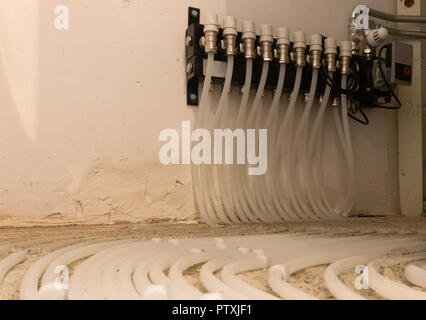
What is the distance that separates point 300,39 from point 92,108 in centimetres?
69

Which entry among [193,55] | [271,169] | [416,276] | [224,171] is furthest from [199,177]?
[416,276]

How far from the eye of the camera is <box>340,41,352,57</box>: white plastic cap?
1282mm

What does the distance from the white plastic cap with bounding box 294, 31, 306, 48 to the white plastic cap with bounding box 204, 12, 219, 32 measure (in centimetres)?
27

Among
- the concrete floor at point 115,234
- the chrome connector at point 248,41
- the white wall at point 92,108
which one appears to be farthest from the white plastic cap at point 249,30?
the concrete floor at point 115,234

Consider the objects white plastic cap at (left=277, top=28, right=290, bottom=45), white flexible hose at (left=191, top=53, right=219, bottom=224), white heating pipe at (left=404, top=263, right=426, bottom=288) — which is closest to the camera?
white heating pipe at (left=404, top=263, right=426, bottom=288)

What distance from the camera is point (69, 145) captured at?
105 centimetres

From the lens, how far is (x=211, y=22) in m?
1.12

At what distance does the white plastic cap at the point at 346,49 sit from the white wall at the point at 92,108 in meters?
0.40

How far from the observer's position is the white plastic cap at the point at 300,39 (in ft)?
3.99

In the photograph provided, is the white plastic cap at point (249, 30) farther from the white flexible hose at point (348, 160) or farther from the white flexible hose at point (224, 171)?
the white flexible hose at point (348, 160)

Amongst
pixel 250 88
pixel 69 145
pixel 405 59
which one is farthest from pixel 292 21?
pixel 69 145

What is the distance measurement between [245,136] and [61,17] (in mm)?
637

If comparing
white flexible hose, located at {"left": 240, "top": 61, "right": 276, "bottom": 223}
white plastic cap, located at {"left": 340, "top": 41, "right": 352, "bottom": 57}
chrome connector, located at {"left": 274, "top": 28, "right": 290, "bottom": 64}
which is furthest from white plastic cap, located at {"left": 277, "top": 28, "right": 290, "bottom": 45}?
white plastic cap, located at {"left": 340, "top": 41, "right": 352, "bottom": 57}

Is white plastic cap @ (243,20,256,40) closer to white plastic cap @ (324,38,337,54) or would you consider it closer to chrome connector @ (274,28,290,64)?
chrome connector @ (274,28,290,64)
